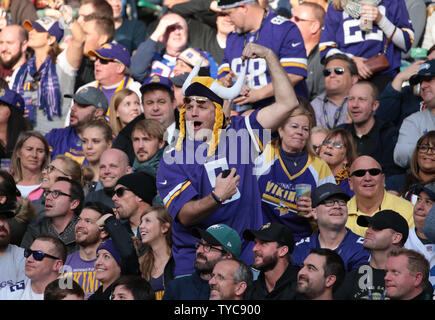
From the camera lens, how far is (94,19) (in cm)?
1134

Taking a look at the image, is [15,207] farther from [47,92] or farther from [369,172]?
[369,172]

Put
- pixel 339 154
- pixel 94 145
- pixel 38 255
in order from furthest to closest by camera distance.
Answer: pixel 94 145, pixel 339 154, pixel 38 255

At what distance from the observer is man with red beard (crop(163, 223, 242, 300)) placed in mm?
6691

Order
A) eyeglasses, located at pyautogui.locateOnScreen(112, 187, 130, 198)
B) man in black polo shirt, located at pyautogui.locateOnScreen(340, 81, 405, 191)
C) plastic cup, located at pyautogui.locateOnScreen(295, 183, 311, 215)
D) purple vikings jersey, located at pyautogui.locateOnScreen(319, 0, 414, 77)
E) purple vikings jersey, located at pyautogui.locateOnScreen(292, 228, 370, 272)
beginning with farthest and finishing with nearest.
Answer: purple vikings jersey, located at pyautogui.locateOnScreen(319, 0, 414, 77) → man in black polo shirt, located at pyautogui.locateOnScreen(340, 81, 405, 191) → eyeglasses, located at pyautogui.locateOnScreen(112, 187, 130, 198) → plastic cup, located at pyautogui.locateOnScreen(295, 183, 311, 215) → purple vikings jersey, located at pyautogui.locateOnScreen(292, 228, 370, 272)

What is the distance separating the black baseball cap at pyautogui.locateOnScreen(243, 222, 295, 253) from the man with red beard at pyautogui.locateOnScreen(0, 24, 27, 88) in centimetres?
588

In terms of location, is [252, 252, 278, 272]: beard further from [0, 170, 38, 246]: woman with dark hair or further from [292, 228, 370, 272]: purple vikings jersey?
[0, 170, 38, 246]: woman with dark hair

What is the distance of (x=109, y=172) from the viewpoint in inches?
348

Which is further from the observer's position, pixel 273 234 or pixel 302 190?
pixel 302 190

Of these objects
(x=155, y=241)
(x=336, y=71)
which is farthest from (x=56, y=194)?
(x=336, y=71)

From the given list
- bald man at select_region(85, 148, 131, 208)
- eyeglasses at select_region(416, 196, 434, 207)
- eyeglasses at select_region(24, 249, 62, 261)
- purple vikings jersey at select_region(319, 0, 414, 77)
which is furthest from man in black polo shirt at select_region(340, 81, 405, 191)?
eyeglasses at select_region(24, 249, 62, 261)

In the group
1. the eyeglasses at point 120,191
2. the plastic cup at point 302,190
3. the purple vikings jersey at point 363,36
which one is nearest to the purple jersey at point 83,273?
the eyeglasses at point 120,191

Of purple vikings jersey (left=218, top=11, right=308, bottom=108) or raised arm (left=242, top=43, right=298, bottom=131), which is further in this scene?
purple vikings jersey (left=218, top=11, right=308, bottom=108)

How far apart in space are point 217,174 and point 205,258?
0.63 metres

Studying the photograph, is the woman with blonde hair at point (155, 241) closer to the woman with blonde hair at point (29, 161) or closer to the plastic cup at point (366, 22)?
the woman with blonde hair at point (29, 161)
